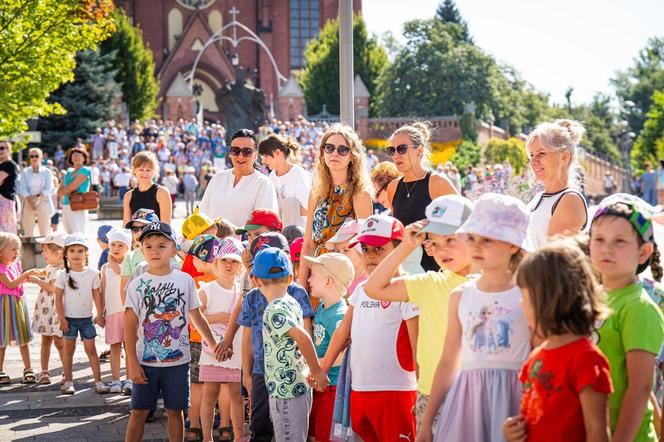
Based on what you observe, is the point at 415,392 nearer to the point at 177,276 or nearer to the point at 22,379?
the point at 177,276

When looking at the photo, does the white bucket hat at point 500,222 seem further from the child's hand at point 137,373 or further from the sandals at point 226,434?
the sandals at point 226,434

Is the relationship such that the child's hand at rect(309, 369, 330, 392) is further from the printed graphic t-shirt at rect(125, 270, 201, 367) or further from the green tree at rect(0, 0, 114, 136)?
the green tree at rect(0, 0, 114, 136)

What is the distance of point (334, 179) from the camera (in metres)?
7.01

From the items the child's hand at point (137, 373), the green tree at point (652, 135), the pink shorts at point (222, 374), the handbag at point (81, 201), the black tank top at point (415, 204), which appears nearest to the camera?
the child's hand at point (137, 373)

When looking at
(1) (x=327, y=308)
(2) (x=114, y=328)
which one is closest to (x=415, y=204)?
(1) (x=327, y=308)

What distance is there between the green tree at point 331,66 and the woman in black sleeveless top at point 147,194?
60233 millimetres

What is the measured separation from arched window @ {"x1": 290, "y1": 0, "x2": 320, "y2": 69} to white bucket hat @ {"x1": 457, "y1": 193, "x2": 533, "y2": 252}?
76844 mm

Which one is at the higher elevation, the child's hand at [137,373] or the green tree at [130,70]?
the green tree at [130,70]

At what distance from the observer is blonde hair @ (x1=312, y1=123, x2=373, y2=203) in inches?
275

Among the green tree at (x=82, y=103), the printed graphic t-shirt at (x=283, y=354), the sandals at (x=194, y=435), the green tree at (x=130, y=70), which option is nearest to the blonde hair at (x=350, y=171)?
the printed graphic t-shirt at (x=283, y=354)

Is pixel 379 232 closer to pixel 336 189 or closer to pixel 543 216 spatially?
pixel 543 216

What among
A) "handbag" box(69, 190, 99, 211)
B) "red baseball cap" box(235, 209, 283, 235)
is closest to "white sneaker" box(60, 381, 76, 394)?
"red baseball cap" box(235, 209, 283, 235)

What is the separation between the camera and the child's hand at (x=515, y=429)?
11.6 ft

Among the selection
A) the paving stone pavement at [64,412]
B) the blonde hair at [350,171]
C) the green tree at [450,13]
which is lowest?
the paving stone pavement at [64,412]
